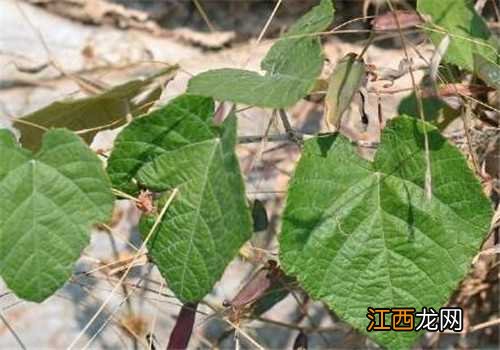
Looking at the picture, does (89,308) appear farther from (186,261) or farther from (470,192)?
(470,192)

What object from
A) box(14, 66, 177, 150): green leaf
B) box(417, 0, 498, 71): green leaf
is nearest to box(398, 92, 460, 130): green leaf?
box(417, 0, 498, 71): green leaf

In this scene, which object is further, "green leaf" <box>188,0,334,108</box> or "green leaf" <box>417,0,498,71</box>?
"green leaf" <box>417,0,498,71</box>

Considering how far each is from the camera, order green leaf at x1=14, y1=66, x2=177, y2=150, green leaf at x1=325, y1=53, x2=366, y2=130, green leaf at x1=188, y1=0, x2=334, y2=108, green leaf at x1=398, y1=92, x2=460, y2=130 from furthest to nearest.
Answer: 1. green leaf at x1=398, y1=92, x2=460, y2=130
2. green leaf at x1=14, y1=66, x2=177, y2=150
3. green leaf at x1=325, y1=53, x2=366, y2=130
4. green leaf at x1=188, y1=0, x2=334, y2=108

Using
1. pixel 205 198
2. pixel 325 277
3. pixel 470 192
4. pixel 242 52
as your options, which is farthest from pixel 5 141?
pixel 242 52

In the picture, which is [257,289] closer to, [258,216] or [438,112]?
[258,216]

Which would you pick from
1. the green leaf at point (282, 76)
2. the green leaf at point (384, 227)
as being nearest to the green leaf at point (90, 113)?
the green leaf at point (282, 76)

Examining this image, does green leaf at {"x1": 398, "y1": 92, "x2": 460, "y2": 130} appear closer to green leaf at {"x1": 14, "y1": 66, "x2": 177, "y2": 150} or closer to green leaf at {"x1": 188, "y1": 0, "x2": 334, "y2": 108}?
green leaf at {"x1": 188, "y1": 0, "x2": 334, "y2": 108}
